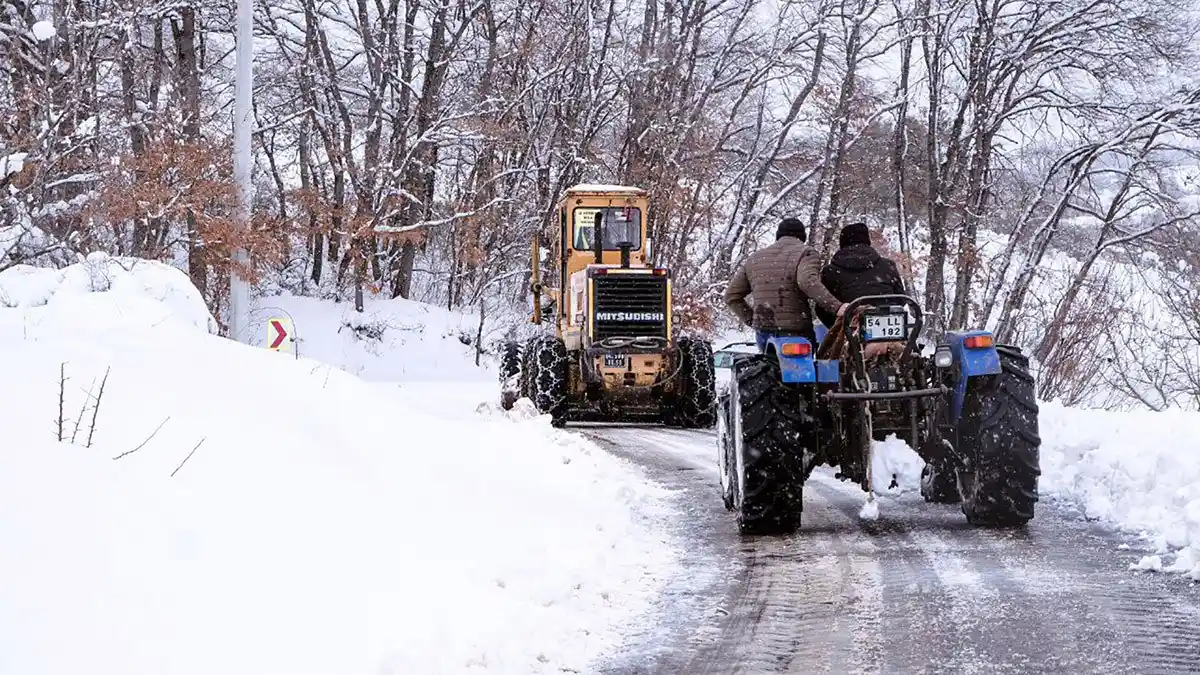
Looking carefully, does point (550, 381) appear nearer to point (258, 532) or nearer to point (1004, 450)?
point (1004, 450)

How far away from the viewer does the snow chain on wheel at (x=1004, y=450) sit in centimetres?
811

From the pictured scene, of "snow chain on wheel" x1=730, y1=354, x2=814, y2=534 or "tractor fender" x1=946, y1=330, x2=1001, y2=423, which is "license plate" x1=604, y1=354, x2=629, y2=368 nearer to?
"snow chain on wheel" x1=730, y1=354, x2=814, y2=534

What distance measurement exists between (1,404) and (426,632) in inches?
90.0

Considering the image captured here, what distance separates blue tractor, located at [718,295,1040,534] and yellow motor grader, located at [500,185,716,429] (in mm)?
9253

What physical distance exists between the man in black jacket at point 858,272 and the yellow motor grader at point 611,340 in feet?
29.2

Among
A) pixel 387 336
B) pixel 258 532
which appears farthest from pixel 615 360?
pixel 387 336

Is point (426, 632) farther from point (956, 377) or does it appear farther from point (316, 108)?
point (316, 108)

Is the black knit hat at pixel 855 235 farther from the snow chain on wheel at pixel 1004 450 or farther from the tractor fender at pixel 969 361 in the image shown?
the snow chain on wheel at pixel 1004 450

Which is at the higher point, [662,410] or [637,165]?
[637,165]

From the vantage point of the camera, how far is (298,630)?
4.92m

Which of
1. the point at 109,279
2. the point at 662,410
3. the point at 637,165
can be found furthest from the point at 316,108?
the point at 109,279

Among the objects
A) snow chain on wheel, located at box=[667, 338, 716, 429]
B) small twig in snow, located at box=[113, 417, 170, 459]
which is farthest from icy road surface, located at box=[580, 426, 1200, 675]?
snow chain on wheel, located at box=[667, 338, 716, 429]

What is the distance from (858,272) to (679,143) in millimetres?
26238

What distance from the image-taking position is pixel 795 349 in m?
8.24
